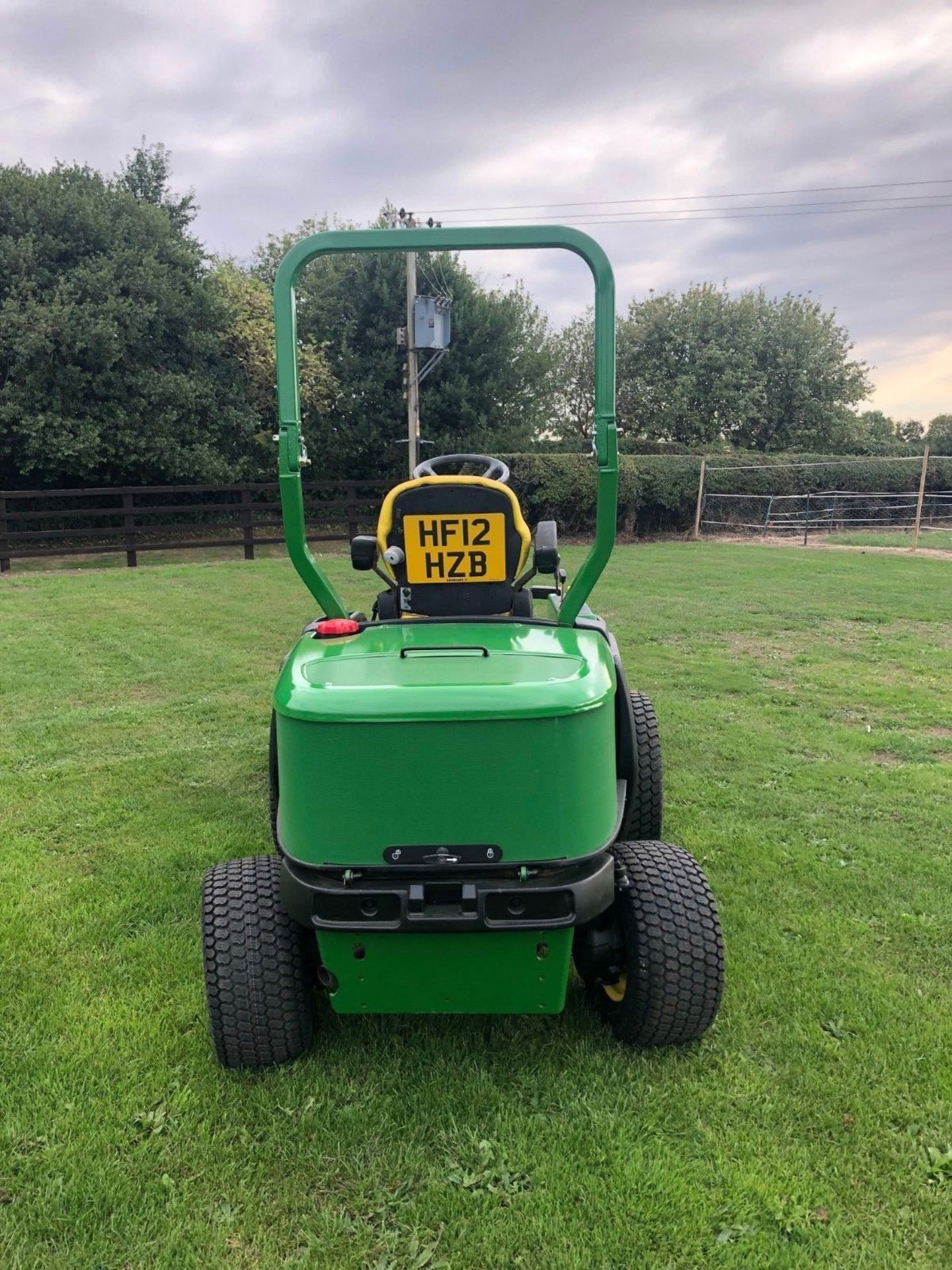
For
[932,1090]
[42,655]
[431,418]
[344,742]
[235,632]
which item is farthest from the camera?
[431,418]

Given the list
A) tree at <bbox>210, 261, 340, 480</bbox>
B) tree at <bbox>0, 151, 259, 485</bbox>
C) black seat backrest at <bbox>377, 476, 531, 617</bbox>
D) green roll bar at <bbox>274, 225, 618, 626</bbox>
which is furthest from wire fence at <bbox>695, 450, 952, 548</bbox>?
green roll bar at <bbox>274, 225, 618, 626</bbox>

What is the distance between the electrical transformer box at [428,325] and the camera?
14617 millimetres

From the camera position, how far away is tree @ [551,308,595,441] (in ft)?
92.7

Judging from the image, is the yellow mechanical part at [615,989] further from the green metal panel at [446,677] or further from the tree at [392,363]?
the tree at [392,363]

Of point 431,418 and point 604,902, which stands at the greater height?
point 431,418

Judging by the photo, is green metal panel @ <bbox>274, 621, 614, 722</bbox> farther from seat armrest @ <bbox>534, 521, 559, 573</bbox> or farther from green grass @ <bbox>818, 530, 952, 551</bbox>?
green grass @ <bbox>818, 530, 952, 551</bbox>

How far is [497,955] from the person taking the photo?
6.81 feet

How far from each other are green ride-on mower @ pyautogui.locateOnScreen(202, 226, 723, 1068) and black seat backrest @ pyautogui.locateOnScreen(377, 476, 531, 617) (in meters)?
0.41

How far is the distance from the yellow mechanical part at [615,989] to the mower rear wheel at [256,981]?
0.80 metres

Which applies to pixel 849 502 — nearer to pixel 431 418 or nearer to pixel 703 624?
pixel 431 418

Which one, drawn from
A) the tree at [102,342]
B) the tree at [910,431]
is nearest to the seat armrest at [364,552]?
the tree at [102,342]

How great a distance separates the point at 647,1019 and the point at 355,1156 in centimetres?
77

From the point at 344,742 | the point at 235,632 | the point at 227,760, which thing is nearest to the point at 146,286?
the point at 235,632

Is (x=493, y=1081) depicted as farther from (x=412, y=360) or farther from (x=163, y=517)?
(x=163, y=517)
